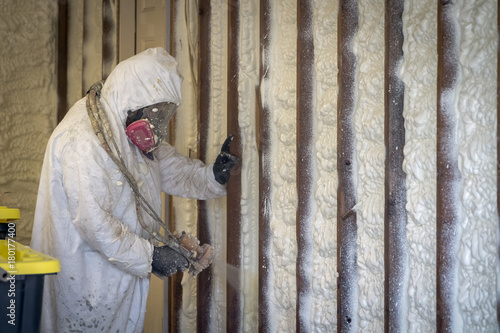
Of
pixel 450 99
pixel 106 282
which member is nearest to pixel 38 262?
pixel 106 282

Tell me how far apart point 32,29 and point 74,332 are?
2517 millimetres

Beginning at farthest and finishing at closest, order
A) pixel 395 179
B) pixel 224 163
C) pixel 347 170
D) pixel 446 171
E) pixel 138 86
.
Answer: pixel 224 163 → pixel 138 86 → pixel 347 170 → pixel 395 179 → pixel 446 171

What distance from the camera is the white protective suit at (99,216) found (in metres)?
2.99

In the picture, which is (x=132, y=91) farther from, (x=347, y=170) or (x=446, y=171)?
(x=446, y=171)

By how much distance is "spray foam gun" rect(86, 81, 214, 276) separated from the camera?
308cm

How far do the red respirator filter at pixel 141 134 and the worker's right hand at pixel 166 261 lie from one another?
51cm

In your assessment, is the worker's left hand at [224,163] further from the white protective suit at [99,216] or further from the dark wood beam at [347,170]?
the dark wood beam at [347,170]

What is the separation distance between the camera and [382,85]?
110 inches

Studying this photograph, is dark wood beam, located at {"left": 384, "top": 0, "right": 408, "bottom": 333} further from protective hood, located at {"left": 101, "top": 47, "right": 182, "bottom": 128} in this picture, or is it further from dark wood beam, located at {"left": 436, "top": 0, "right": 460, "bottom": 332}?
protective hood, located at {"left": 101, "top": 47, "right": 182, "bottom": 128}

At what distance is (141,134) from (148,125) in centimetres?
6

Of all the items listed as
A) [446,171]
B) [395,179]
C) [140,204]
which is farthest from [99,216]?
[446,171]

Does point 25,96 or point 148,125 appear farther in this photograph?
point 25,96

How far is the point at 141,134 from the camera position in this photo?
316 centimetres

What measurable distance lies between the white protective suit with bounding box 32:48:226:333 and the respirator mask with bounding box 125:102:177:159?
40 mm
